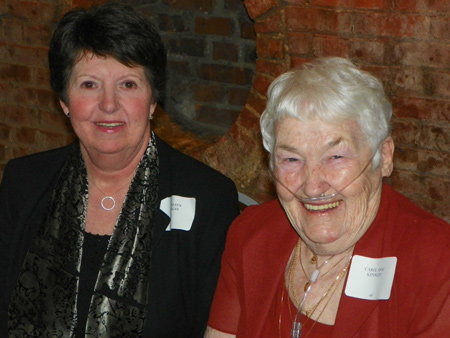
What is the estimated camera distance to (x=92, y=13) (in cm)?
233

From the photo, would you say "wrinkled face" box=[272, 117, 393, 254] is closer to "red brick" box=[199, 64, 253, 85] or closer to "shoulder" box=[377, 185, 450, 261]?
"shoulder" box=[377, 185, 450, 261]

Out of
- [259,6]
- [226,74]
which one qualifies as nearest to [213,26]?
[226,74]

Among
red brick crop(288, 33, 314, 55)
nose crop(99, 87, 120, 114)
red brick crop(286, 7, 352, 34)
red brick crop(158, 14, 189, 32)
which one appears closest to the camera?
nose crop(99, 87, 120, 114)

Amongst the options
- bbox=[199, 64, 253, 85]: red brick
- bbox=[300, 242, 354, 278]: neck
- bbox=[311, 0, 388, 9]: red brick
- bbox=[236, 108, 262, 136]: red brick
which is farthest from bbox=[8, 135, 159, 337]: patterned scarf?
bbox=[199, 64, 253, 85]: red brick

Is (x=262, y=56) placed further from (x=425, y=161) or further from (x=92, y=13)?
(x=92, y=13)

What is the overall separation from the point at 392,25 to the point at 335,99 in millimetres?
1162

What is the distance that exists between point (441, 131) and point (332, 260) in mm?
1110

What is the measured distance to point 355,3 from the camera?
9.52ft

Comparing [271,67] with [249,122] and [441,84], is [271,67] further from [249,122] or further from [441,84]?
[441,84]

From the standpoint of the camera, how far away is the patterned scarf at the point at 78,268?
229 cm

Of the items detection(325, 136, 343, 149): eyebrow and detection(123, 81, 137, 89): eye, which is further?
detection(123, 81, 137, 89): eye

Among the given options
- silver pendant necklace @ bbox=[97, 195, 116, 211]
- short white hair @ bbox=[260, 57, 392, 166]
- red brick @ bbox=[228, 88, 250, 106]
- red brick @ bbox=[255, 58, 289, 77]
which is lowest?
silver pendant necklace @ bbox=[97, 195, 116, 211]

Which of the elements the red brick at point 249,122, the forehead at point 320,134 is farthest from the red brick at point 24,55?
the forehead at point 320,134

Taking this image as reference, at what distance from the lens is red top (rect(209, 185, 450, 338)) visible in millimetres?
1729
